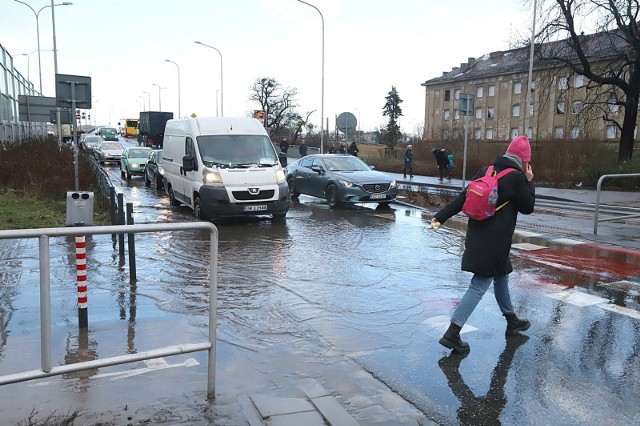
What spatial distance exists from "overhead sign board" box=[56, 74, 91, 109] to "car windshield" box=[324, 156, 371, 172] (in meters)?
6.79

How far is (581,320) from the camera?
5.82m

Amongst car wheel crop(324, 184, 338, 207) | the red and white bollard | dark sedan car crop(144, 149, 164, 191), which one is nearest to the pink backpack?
the red and white bollard

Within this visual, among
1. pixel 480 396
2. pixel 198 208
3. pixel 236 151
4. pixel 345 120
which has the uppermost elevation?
pixel 345 120

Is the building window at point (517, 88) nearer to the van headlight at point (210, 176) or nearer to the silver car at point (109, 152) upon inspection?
the silver car at point (109, 152)

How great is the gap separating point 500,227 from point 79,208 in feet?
25.1

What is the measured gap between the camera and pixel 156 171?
68.8 feet

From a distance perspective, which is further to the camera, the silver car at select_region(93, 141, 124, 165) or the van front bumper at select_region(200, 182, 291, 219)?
the silver car at select_region(93, 141, 124, 165)

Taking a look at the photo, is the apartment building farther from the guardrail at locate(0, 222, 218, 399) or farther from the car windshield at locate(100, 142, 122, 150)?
the guardrail at locate(0, 222, 218, 399)

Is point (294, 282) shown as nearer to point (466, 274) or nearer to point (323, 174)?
point (466, 274)

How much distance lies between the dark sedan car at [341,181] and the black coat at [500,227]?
1017cm

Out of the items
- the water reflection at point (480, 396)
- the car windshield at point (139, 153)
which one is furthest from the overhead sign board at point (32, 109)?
the water reflection at point (480, 396)

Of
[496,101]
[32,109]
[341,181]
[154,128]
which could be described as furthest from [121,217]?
[496,101]

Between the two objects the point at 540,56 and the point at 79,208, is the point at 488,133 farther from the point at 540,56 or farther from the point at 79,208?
the point at 79,208

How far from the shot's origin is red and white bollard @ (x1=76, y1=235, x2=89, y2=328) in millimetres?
4824
